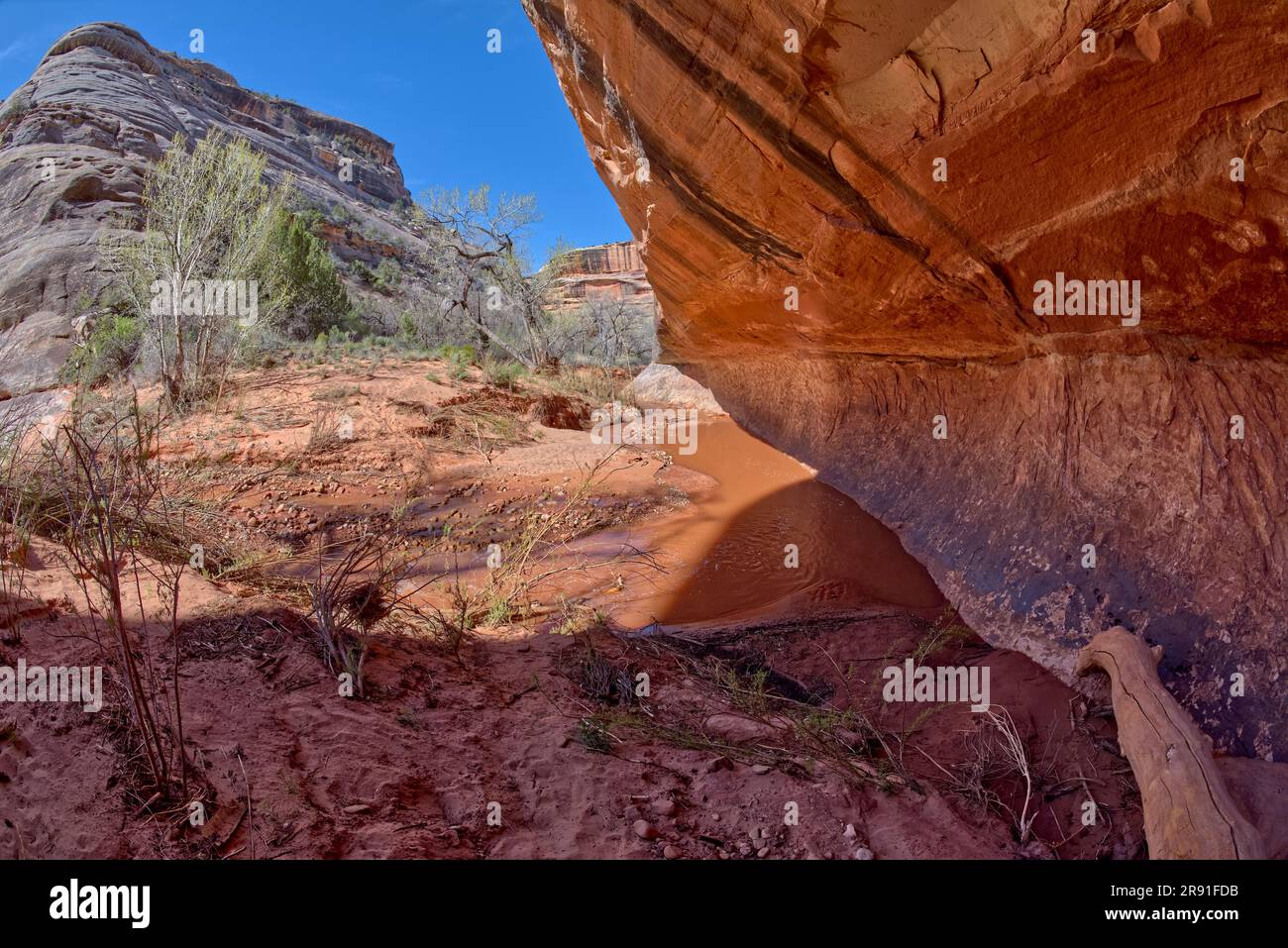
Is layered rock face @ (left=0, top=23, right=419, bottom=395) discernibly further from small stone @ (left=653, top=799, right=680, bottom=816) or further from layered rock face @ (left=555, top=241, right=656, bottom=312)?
layered rock face @ (left=555, top=241, right=656, bottom=312)

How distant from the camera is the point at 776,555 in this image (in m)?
5.50

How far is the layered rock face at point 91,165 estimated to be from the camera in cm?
1248

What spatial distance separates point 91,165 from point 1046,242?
23.5m

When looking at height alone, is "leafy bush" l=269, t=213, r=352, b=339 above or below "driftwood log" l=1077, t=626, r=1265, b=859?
above

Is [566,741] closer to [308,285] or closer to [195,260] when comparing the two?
[195,260]

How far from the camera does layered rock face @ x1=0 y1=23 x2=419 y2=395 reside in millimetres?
12477

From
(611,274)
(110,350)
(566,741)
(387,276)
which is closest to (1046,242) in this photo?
(566,741)

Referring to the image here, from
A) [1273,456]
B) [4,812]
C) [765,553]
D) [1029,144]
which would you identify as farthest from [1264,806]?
[765,553]

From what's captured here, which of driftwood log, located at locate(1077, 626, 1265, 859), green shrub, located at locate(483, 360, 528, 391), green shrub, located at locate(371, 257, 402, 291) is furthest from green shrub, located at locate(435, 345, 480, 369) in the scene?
green shrub, located at locate(371, 257, 402, 291)

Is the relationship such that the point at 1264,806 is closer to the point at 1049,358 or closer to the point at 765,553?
the point at 1049,358

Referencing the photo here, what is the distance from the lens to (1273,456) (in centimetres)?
262

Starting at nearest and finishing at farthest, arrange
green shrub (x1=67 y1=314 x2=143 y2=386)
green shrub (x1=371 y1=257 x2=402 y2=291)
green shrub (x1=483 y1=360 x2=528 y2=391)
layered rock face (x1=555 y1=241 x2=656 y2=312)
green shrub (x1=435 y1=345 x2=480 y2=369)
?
green shrub (x1=67 y1=314 x2=143 y2=386)
green shrub (x1=483 y1=360 x2=528 y2=391)
green shrub (x1=435 y1=345 x2=480 y2=369)
green shrub (x1=371 y1=257 x2=402 y2=291)
layered rock face (x1=555 y1=241 x2=656 y2=312)

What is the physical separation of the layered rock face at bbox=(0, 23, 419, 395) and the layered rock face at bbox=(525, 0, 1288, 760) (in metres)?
8.75

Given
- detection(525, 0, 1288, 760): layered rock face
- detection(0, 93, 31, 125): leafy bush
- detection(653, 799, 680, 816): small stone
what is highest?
detection(0, 93, 31, 125): leafy bush
